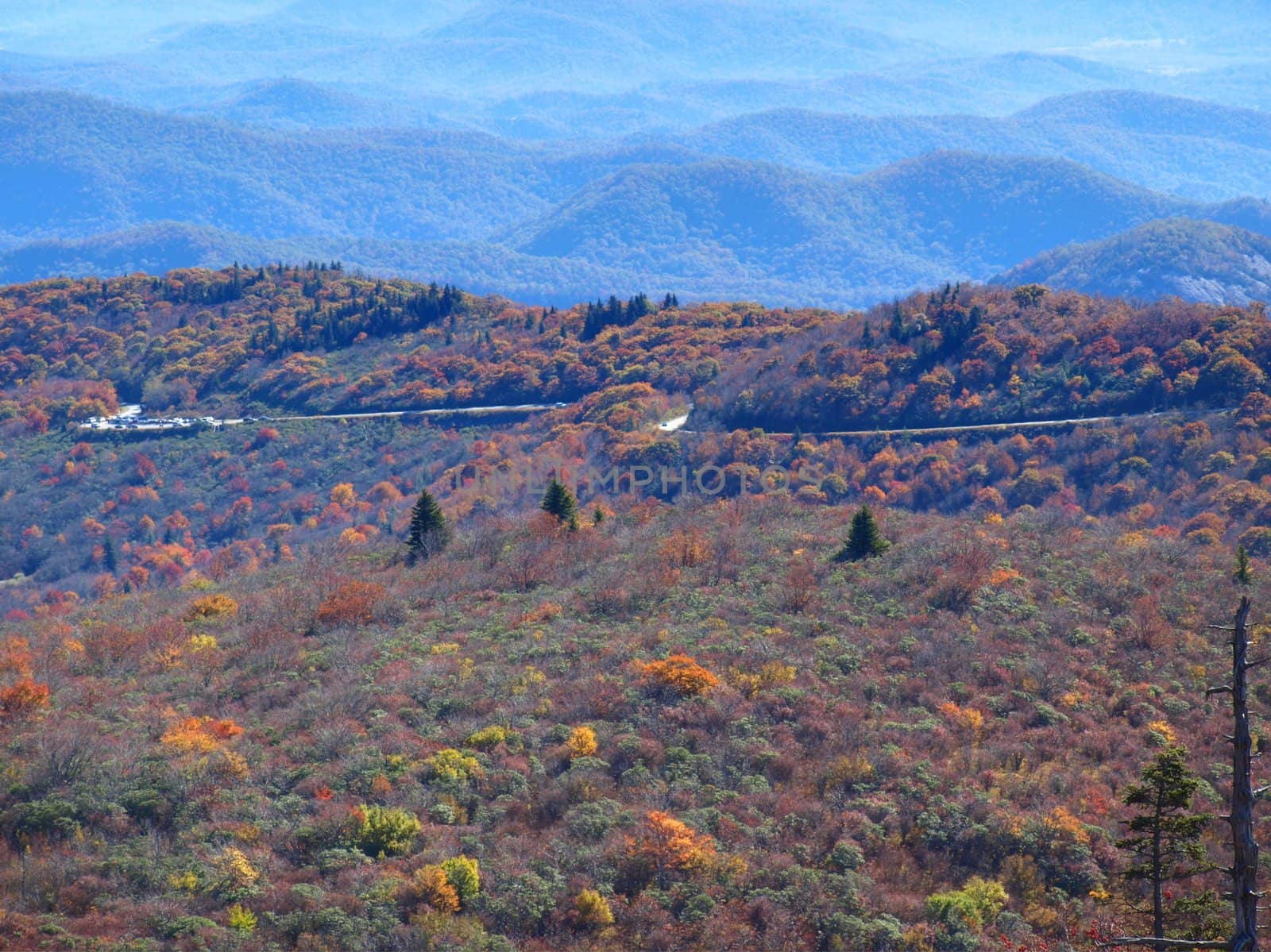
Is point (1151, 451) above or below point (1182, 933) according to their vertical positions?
above

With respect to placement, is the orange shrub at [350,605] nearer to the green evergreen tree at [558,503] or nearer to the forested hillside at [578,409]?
the green evergreen tree at [558,503]

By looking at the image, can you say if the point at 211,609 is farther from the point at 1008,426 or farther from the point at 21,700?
the point at 1008,426

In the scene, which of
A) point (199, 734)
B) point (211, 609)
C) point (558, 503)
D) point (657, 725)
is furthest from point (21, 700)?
point (558, 503)

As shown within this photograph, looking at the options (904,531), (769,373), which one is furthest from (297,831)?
(769,373)

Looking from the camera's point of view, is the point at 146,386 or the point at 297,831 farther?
the point at 146,386

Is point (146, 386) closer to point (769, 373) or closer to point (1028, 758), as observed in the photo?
point (769, 373)

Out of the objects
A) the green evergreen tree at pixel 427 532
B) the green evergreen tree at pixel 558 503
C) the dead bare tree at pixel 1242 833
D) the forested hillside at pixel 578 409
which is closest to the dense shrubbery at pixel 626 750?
the green evergreen tree at pixel 427 532
